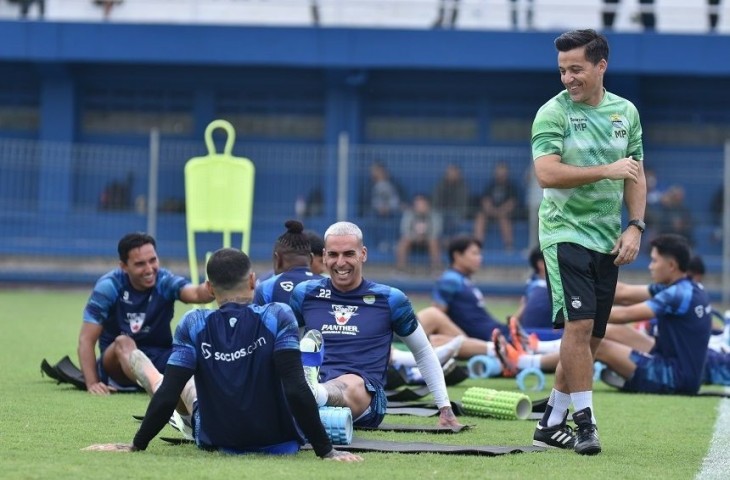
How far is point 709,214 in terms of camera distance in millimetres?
22938

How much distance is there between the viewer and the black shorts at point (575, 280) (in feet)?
23.5

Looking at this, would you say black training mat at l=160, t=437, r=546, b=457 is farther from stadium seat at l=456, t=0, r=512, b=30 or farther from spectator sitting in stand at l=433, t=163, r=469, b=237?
stadium seat at l=456, t=0, r=512, b=30

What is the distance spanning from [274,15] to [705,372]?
15.5 metres

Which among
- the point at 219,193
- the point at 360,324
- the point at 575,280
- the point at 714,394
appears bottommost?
the point at 714,394

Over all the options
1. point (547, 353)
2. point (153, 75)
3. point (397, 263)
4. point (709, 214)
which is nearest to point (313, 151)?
point (397, 263)

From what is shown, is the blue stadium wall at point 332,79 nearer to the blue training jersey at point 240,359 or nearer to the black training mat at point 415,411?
the black training mat at point 415,411

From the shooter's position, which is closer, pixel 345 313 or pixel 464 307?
pixel 345 313

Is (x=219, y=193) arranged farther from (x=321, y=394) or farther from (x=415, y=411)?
(x=321, y=394)

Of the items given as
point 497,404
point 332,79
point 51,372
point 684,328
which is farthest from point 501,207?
point 497,404

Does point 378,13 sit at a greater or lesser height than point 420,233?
greater

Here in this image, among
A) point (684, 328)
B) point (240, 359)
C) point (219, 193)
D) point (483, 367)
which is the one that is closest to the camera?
point (240, 359)

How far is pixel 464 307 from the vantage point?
13055 mm

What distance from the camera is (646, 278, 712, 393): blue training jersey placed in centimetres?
1070

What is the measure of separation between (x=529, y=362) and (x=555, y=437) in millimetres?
4305
